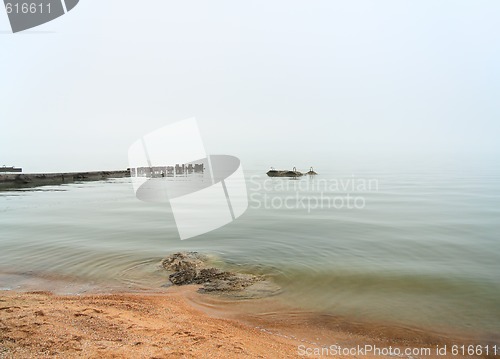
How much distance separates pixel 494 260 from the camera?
12414 mm

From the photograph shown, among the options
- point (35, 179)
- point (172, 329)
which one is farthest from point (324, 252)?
point (35, 179)

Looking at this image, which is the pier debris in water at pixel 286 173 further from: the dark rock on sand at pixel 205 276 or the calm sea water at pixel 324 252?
the dark rock on sand at pixel 205 276

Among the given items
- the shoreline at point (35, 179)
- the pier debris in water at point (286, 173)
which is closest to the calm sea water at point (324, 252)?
the shoreline at point (35, 179)

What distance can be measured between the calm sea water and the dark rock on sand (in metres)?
0.53

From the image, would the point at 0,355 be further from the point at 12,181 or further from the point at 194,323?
the point at 12,181

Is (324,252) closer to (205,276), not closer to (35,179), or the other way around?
(205,276)

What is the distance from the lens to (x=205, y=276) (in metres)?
9.80

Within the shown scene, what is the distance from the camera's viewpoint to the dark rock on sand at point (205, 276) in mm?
9078

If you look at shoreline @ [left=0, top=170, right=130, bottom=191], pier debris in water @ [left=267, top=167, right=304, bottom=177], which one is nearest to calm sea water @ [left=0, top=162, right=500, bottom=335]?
shoreline @ [left=0, top=170, right=130, bottom=191]

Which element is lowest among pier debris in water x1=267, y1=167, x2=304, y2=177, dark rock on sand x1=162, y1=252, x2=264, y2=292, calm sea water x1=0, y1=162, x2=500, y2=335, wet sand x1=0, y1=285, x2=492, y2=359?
pier debris in water x1=267, y1=167, x2=304, y2=177

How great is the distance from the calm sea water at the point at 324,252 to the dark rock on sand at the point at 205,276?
53 centimetres

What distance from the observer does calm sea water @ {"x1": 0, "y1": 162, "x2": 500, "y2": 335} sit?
8602 millimetres

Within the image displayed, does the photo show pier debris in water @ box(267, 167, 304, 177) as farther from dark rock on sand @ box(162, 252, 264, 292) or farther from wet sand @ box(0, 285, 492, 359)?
wet sand @ box(0, 285, 492, 359)

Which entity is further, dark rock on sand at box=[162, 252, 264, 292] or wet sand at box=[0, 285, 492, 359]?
dark rock on sand at box=[162, 252, 264, 292]
